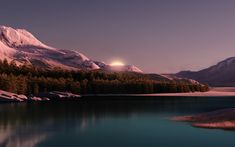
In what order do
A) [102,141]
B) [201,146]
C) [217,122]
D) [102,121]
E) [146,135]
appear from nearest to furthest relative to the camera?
[201,146] → [102,141] → [146,135] → [217,122] → [102,121]

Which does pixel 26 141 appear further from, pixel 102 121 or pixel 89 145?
pixel 102 121

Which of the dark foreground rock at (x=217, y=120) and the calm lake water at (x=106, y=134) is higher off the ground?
the dark foreground rock at (x=217, y=120)

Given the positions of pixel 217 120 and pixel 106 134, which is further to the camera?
pixel 217 120

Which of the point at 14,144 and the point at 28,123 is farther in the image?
the point at 28,123

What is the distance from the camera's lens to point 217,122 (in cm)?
8619

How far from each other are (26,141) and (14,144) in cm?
309

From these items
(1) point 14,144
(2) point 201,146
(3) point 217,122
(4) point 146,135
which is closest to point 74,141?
(1) point 14,144

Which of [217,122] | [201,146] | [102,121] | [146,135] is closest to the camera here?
[201,146]

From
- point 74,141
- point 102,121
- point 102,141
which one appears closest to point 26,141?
point 74,141

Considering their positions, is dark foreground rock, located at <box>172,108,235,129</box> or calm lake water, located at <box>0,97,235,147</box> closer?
calm lake water, located at <box>0,97,235,147</box>

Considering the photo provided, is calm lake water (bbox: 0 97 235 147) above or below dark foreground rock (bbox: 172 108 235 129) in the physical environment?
below

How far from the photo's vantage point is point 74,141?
64938 millimetres

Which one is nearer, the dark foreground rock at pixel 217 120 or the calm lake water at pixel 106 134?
the calm lake water at pixel 106 134

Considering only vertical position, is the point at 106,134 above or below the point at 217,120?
below
